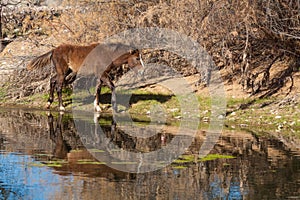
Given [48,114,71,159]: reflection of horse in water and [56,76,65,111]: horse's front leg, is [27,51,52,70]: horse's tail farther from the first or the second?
[48,114,71,159]: reflection of horse in water

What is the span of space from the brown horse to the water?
4719 mm

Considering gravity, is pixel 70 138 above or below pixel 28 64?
below

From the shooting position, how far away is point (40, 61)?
63.4 ft

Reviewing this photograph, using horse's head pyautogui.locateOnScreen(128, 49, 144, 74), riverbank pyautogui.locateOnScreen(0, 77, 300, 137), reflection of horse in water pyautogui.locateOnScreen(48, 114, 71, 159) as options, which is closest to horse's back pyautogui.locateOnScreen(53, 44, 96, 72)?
horse's head pyautogui.locateOnScreen(128, 49, 144, 74)

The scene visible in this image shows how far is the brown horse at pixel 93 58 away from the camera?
61.4ft

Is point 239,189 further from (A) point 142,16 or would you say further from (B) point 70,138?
(A) point 142,16

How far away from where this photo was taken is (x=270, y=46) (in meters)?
18.7

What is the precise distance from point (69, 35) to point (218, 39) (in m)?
5.38

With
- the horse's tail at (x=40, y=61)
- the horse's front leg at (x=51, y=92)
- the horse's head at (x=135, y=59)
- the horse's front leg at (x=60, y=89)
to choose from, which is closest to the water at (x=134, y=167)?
the horse's front leg at (x=60, y=89)

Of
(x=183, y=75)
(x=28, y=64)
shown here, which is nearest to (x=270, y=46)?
(x=183, y=75)

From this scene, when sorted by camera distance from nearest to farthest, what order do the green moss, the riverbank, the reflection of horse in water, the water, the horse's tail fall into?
the water < the green moss < the reflection of horse in water < the riverbank < the horse's tail

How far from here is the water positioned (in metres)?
7.70

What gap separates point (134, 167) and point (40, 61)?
418 inches

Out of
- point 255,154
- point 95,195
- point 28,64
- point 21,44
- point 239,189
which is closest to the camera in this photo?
point 95,195
